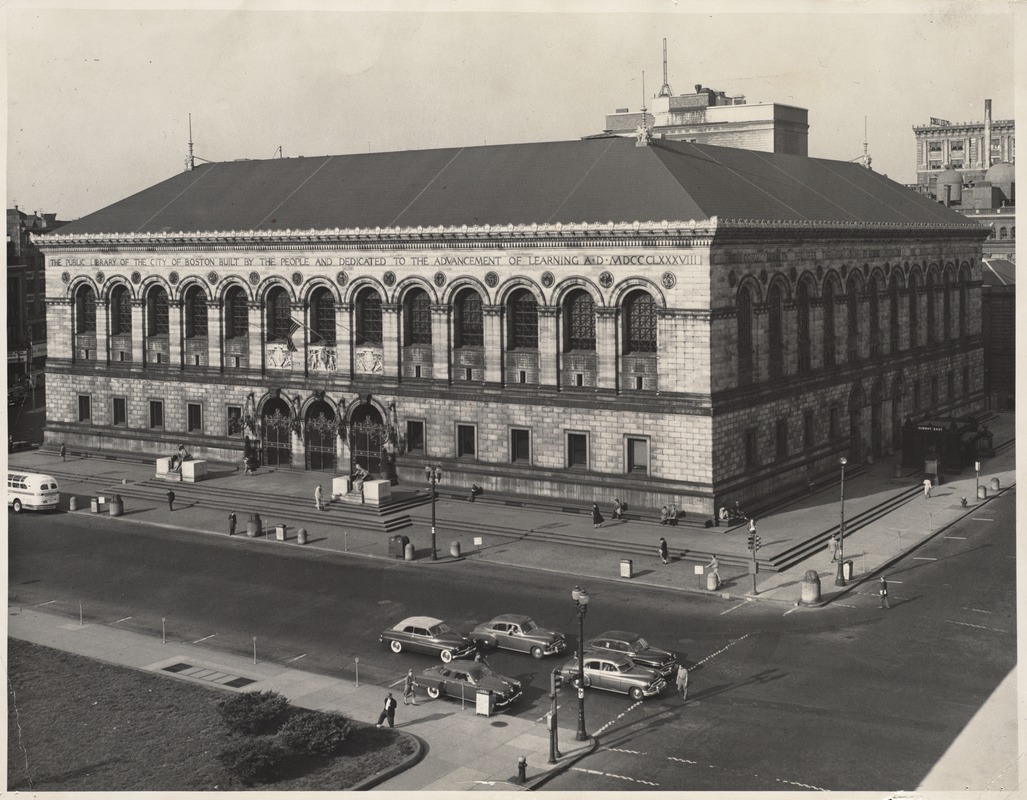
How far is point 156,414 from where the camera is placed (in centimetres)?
8431

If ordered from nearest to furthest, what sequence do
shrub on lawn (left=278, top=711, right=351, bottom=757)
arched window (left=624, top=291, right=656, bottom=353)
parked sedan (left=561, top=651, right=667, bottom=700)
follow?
1. shrub on lawn (left=278, top=711, right=351, bottom=757)
2. parked sedan (left=561, top=651, right=667, bottom=700)
3. arched window (left=624, top=291, right=656, bottom=353)

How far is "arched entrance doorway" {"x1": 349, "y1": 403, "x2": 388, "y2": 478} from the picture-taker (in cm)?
7494

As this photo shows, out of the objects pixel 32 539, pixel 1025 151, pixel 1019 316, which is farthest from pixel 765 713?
pixel 32 539

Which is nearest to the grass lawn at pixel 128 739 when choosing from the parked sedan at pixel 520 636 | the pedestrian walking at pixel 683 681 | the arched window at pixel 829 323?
the parked sedan at pixel 520 636

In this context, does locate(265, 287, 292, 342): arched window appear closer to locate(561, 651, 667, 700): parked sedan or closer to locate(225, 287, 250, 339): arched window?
locate(225, 287, 250, 339): arched window

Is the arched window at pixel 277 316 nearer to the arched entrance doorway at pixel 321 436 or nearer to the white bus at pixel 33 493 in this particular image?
the arched entrance doorway at pixel 321 436

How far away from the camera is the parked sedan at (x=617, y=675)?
4197 centimetres

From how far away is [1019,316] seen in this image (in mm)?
37125

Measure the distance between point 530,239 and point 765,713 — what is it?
34.4 m

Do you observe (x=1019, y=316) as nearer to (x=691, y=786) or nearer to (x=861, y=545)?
(x=691, y=786)

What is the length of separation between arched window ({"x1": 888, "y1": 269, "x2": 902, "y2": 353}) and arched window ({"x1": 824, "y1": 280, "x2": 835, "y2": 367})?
31.7ft

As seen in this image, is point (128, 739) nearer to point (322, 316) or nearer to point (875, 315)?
point (322, 316)

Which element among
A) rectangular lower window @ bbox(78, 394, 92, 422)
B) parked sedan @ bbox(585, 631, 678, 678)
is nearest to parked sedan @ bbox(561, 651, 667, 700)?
parked sedan @ bbox(585, 631, 678, 678)

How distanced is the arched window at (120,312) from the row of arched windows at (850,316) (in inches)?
1619
